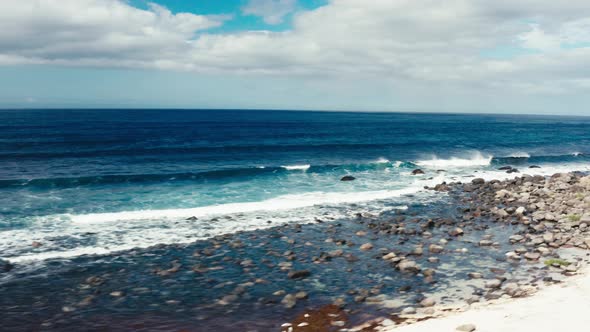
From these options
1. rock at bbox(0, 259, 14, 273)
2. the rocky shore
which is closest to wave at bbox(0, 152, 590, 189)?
the rocky shore

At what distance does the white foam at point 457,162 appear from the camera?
50.9m

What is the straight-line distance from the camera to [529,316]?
38.9 feet

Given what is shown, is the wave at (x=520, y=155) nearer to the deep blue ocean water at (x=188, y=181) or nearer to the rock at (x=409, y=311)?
the deep blue ocean water at (x=188, y=181)

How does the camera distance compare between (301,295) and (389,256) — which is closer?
(301,295)

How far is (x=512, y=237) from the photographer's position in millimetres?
21125

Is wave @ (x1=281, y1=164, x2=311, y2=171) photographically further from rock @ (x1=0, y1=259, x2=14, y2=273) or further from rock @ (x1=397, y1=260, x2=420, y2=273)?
rock @ (x1=0, y1=259, x2=14, y2=273)

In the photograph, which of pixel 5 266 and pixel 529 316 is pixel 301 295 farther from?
pixel 5 266

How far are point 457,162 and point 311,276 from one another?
43539 mm

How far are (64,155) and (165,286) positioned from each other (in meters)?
41.1

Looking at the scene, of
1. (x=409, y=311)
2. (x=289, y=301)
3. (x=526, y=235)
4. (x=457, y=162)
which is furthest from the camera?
(x=457, y=162)

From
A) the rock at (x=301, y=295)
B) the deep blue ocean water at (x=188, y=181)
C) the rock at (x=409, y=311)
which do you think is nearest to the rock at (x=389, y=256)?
the rock at (x=409, y=311)

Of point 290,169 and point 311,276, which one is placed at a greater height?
point 290,169

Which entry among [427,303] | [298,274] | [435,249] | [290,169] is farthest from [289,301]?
[290,169]

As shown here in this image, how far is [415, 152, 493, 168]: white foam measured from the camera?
50938 millimetres
